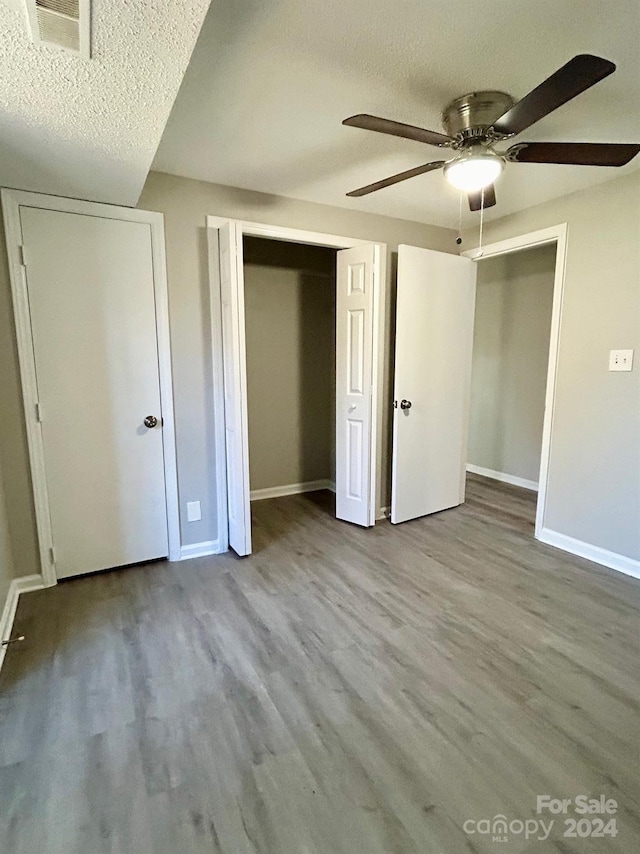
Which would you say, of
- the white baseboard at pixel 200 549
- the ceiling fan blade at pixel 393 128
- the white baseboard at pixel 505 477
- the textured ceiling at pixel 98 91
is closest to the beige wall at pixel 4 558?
the white baseboard at pixel 200 549

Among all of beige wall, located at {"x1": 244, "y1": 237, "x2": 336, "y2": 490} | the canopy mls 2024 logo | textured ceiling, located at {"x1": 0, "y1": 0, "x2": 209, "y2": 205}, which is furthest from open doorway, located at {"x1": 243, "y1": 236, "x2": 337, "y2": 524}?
the canopy mls 2024 logo

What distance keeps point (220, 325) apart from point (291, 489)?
6.98ft

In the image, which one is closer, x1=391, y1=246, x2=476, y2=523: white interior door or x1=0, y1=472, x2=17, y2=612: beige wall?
x1=0, y1=472, x2=17, y2=612: beige wall

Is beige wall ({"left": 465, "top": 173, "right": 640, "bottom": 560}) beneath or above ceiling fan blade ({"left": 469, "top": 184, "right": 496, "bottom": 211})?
beneath

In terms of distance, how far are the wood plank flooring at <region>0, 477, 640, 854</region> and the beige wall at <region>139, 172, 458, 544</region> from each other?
57cm

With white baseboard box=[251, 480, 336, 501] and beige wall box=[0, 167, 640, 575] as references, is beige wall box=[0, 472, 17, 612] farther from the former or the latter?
white baseboard box=[251, 480, 336, 501]

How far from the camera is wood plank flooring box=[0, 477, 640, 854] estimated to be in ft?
4.10

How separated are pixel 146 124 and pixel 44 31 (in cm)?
51

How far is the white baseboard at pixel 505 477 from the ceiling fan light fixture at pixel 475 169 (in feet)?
11.2

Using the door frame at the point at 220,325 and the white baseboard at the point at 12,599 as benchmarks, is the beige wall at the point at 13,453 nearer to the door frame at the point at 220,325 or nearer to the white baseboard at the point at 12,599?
the white baseboard at the point at 12,599

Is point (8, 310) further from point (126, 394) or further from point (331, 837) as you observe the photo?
point (331, 837)

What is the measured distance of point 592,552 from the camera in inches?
114

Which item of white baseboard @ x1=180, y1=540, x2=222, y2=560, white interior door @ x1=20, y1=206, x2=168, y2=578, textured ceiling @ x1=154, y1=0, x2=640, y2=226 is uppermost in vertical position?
textured ceiling @ x1=154, y1=0, x2=640, y2=226

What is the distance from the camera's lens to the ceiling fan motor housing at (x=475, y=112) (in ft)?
5.92
